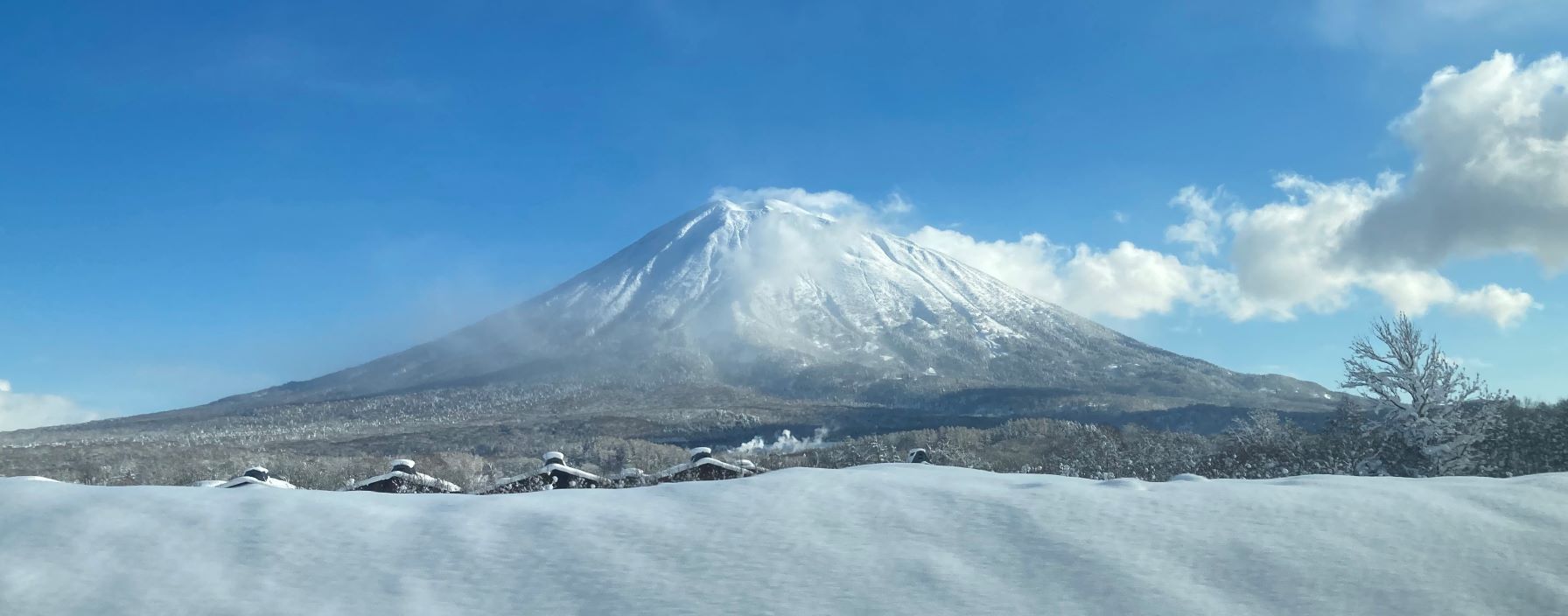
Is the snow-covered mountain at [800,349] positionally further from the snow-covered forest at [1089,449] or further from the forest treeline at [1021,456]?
the forest treeline at [1021,456]

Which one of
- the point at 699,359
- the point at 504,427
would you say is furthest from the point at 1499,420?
the point at 699,359

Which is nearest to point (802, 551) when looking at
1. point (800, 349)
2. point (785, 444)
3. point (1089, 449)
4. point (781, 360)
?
point (1089, 449)

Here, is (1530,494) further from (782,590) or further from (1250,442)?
(1250,442)

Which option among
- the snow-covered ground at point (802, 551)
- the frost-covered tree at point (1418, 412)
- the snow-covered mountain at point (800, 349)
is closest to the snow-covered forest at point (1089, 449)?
the frost-covered tree at point (1418, 412)

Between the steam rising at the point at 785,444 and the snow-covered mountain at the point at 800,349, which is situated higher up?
the snow-covered mountain at the point at 800,349

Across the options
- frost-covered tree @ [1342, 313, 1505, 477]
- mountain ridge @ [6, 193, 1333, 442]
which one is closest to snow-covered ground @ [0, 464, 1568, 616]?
frost-covered tree @ [1342, 313, 1505, 477]

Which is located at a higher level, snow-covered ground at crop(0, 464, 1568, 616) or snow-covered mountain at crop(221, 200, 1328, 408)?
snow-covered mountain at crop(221, 200, 1328, 408)

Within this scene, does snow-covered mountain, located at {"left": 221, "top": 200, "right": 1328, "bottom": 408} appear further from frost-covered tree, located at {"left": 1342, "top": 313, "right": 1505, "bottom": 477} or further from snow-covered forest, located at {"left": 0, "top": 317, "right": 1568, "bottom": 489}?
frost-covered tree, located at {"left": 1342, "top": 313, "right": 1505, "bottom": 477}
